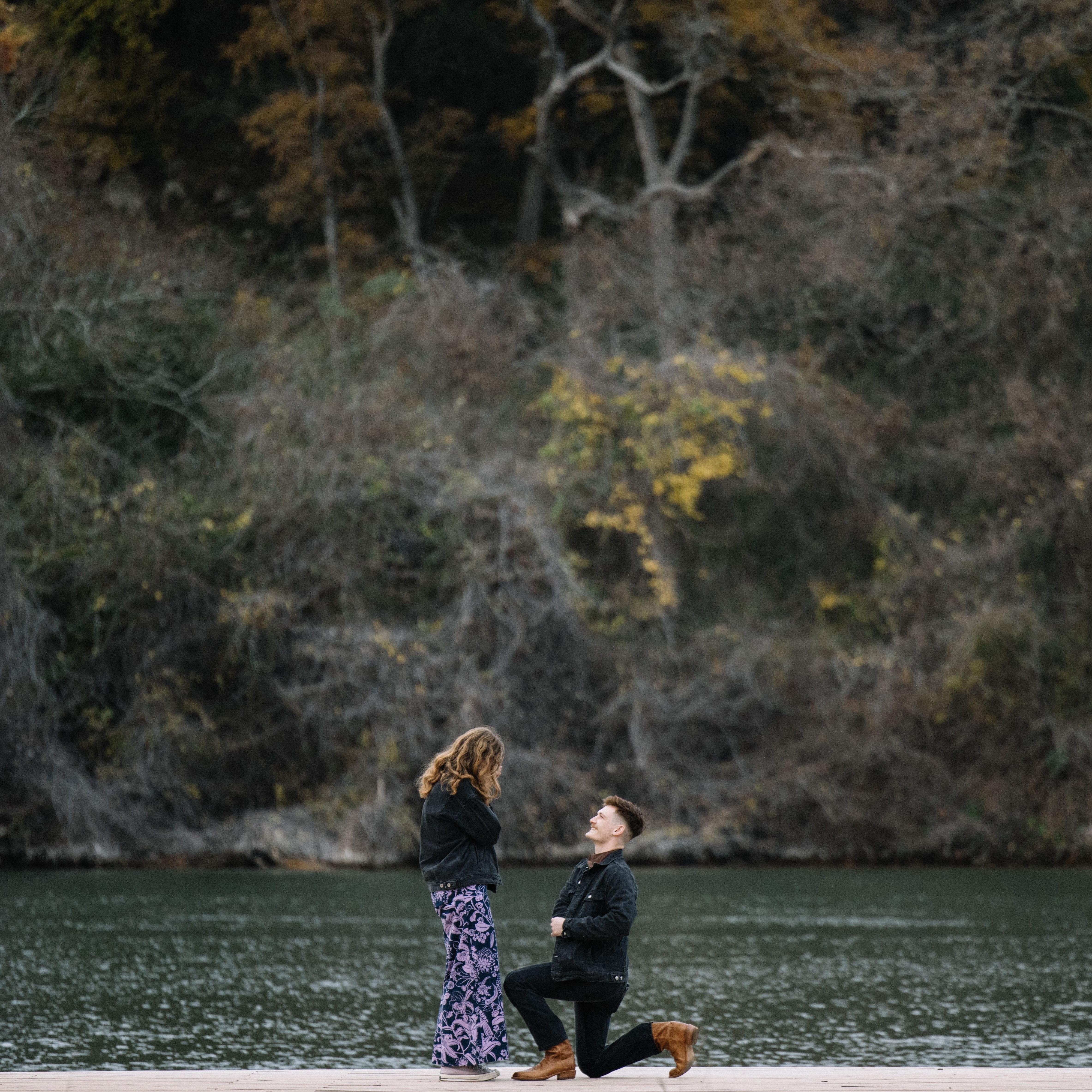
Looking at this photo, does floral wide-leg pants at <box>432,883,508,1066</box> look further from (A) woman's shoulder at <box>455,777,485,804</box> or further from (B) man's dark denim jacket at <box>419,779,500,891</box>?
(A) woman's shoulder at <box>455,777,485,804</box>

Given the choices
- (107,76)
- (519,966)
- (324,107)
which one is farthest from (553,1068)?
(324,107)

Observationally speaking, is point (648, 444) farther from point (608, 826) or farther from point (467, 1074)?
point (608, 826)

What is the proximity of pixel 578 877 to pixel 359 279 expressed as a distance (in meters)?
24.9

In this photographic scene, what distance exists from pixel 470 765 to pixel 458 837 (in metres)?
0.32

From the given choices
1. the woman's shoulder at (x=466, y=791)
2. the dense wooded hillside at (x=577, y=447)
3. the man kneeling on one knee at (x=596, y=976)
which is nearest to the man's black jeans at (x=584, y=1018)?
the man kneeling on one knee at (x=596, y=976)

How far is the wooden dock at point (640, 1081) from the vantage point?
24.2 ft

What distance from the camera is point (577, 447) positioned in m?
25.8

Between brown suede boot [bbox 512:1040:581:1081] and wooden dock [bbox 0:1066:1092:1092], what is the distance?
0.26 feet

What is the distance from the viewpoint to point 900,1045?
32.0 feet

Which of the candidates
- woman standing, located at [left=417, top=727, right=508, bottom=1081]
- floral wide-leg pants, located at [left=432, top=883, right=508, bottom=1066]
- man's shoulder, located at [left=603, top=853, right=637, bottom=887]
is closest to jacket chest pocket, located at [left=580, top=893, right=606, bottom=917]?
man's shoulder, located at [left=603, top=853, right=637, bottom=887]

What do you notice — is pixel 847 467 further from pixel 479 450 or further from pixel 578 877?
pixel 578 877

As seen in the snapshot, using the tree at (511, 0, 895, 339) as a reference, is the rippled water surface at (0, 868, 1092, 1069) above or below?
below

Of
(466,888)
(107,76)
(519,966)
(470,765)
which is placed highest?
(107,76)

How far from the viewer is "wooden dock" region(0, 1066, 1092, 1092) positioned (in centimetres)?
739
